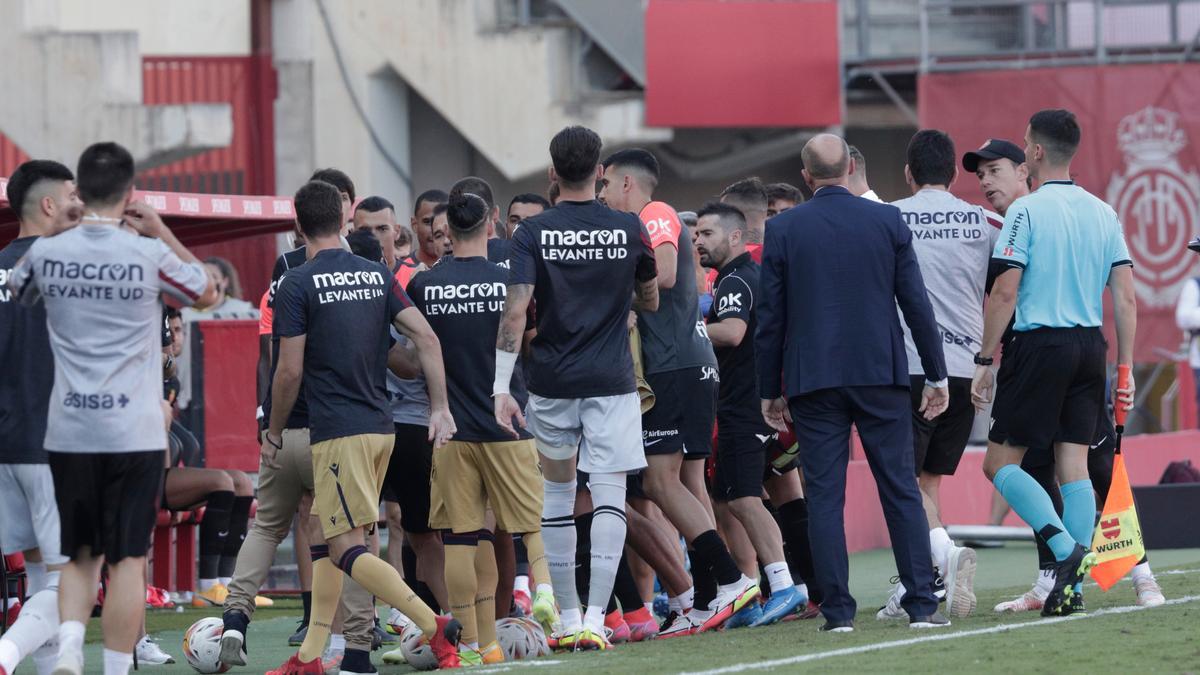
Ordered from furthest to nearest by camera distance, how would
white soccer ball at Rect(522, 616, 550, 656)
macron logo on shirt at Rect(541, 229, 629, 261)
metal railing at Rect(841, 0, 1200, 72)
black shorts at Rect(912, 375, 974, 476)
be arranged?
1. metal railing at Rect(841, 0, 1200, 72)
2. black shorts at Rect(912, 375, 974, 476)
3. white soccer ball at Rect(522, 616, 550, 656)
4. macron logo on shirt at Rect(541, 229, 629, 261)

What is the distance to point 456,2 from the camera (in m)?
20.5

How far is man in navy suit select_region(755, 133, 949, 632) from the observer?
7922mm

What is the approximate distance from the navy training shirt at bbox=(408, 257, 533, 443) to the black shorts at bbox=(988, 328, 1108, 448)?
7.10ft

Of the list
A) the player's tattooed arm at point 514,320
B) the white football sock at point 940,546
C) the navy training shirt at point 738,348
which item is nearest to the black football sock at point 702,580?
the navy training shirt at point 738,348

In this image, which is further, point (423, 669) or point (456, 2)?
point (456, 2)

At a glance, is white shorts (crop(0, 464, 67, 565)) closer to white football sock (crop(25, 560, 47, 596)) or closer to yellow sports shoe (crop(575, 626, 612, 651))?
white football sock (crop(25, 560, 47, 596))

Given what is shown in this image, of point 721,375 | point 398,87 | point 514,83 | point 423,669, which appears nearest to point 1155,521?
point 721,375

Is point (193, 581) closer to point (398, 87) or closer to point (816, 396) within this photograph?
point (816, 396)

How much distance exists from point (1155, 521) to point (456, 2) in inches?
397

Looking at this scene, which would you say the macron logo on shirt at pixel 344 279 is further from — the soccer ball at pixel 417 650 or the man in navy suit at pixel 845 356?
the man in navy suit at pixel 845 356

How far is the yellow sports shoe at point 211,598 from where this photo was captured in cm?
1157

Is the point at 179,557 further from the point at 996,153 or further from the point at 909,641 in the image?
the point at 909,641

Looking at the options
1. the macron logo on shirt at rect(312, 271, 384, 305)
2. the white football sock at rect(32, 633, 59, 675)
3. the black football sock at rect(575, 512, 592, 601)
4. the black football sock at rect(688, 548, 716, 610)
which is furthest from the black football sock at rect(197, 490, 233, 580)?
the macron logo on shirt at rect(312, 271, 384, 305)

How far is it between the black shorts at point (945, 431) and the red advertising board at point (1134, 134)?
11389 mm
